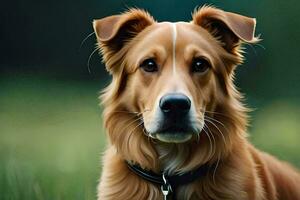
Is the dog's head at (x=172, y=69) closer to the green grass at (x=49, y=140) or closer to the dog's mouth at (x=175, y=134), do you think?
the dog's mouth at (x=175, y=134)

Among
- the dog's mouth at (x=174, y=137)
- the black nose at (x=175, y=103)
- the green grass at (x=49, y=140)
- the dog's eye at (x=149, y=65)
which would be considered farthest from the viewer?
the green grass at (x=49, y=140)

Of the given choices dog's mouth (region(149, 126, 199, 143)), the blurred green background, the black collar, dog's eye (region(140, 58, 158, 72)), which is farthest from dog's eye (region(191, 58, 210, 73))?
the blurred green background

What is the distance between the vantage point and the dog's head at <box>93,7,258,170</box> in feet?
10.5

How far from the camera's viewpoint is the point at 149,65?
10.9 feet

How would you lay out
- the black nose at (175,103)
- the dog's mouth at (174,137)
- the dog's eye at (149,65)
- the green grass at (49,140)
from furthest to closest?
the green grass at (49,140) < the dog's eye at (149,65) < the dog's mouth at (174,137) < the black nose at (175,103)

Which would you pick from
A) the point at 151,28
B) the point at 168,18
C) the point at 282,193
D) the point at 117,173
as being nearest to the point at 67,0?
the point at 168,18

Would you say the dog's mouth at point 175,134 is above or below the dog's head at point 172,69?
below

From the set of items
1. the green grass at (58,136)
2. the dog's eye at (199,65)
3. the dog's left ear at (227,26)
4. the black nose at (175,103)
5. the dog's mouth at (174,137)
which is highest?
the dog's left ear at (227,26)

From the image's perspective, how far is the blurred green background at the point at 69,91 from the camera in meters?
4.11

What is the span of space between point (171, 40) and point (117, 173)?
67 centimetres

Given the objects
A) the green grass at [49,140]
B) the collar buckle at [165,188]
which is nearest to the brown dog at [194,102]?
the collar buckle at [165,188]

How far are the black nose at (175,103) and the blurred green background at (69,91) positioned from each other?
0.99 m

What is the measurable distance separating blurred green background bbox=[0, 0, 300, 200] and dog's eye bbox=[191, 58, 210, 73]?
77 cm

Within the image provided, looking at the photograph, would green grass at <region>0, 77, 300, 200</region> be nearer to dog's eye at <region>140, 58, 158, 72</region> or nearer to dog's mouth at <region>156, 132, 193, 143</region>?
dog's eye at <region>140, 58, 158, 72</region>
